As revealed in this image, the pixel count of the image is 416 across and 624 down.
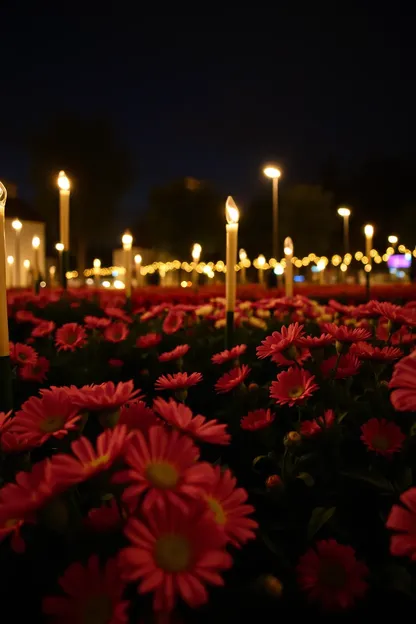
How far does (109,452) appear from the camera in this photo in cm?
65

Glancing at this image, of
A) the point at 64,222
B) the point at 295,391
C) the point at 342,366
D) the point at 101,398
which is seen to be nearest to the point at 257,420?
the point at 295,391

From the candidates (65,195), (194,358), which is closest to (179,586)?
(194,358)

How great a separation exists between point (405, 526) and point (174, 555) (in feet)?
0.96

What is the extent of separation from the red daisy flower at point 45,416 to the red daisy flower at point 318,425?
47cm

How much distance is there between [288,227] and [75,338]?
29.0 m

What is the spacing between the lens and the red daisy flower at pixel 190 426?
0.71 m

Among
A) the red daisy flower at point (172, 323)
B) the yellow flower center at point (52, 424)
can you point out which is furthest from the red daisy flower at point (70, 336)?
the yellow flower center at point (52, 424)

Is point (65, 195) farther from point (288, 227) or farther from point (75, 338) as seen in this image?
point (288, 227)

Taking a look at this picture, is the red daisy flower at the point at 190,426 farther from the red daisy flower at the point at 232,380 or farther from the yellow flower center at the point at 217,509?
the red daisy flower at the point at 232,380

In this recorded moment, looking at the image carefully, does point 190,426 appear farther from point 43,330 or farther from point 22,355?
point 43,330

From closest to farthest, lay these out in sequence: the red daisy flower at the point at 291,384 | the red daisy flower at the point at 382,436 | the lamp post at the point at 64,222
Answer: the red daisy flower at the point at 382,436 → the red daisy flower at the point at 291,384 → the lamp post at the point at 64,222

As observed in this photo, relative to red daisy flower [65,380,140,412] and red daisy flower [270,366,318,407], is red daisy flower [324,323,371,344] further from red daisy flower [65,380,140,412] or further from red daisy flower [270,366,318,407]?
red daisy flower [65,380,140,412]

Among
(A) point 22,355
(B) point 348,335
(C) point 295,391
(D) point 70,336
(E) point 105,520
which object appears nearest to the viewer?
(E) point 105,520

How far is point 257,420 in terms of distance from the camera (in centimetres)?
123
